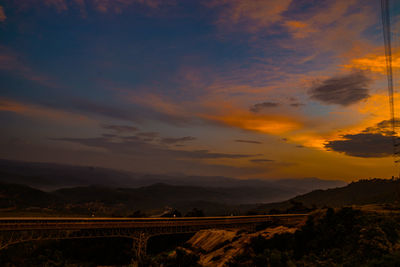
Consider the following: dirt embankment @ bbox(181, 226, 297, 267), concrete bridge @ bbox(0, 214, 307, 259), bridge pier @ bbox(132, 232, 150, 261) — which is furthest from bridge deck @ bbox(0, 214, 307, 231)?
dirt embankment @ bbox(181, 226, 297, 267)

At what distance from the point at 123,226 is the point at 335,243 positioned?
197 ft

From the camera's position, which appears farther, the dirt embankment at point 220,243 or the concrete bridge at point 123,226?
the concrete bridge at point 123,226

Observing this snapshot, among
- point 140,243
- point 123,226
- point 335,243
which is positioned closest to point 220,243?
point 140,243

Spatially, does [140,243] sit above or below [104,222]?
below

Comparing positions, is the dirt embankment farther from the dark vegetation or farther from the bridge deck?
the bridge deck

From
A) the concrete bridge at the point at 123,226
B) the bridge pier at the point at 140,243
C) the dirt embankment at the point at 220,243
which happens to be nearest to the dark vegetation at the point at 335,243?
the dirt embankment at the point at 220,243

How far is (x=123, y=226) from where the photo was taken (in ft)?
282

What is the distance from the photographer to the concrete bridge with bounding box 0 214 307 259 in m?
69.4

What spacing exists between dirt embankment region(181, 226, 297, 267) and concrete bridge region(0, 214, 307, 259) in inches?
327

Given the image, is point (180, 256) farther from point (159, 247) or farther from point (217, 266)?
point (159, 247)

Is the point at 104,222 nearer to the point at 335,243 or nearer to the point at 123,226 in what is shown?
the point at 123,226

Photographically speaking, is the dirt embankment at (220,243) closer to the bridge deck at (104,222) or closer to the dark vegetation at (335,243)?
the dark vegetation at (335,243)

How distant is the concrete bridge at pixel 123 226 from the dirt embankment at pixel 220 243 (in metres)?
8.31

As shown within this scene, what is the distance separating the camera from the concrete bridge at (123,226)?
6938 cm
